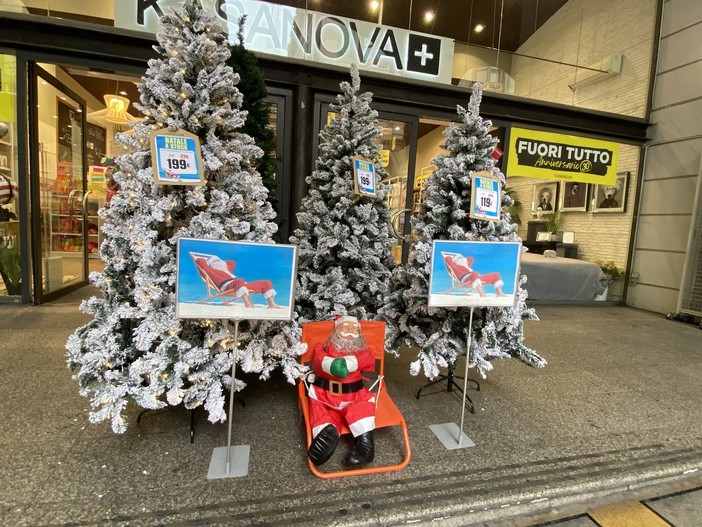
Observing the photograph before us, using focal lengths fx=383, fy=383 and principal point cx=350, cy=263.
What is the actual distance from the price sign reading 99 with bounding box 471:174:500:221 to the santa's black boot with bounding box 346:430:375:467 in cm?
170

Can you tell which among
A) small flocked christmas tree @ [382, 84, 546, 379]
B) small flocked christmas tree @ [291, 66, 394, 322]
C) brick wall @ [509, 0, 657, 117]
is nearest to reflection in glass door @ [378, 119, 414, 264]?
brick wall @ [509, 0, 657, 117]

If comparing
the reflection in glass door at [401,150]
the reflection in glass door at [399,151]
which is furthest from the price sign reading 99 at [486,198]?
the reflection in glass door at [399,151]

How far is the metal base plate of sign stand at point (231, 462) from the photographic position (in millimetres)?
2158

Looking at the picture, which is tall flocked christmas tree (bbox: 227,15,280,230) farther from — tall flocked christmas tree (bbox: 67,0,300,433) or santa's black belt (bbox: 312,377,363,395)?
santa's black belt (bbox: 312,377,363,395)

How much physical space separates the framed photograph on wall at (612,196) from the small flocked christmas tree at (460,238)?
6042 mm

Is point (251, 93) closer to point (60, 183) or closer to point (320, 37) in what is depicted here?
point (320, 37)

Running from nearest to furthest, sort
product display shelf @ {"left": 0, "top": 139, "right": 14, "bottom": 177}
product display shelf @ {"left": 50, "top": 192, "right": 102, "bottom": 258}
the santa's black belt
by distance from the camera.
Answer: the santa's black belt, product display shelf @ {"left": 0, "top": 139, "right": 14, "bottom": 177}, product display shelf @ {"left": 50, "top": 192, "right": 102, "bottom": 258}

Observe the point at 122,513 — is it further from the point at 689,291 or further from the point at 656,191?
the point at 656,191

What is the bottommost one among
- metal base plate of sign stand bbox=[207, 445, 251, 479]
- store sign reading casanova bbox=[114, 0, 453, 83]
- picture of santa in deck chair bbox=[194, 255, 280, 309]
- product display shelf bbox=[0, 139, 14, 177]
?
metal base plate of sign stand bbox=[207, 445, 251, 479]

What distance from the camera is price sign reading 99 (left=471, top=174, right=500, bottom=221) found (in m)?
2.81

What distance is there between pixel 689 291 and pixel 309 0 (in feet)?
25.3

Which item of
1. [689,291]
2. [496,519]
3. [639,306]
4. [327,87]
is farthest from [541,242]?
[496,519]

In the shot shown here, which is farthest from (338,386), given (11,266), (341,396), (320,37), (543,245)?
(543,245)

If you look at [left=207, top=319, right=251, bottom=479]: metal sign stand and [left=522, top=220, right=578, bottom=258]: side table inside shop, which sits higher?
[left=522, top=220, right=578, bottom=258]: side table inside shop
